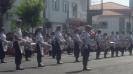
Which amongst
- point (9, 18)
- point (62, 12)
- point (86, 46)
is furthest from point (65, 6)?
point (86, 46)

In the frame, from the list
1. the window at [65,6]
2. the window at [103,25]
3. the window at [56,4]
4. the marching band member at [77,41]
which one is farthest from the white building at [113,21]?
the marching band member at [77,41]

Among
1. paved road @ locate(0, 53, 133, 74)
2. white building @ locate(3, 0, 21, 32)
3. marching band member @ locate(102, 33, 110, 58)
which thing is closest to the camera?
paved road @ locate(0, 53, 133, 74)

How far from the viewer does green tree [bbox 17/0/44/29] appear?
39.8 metres

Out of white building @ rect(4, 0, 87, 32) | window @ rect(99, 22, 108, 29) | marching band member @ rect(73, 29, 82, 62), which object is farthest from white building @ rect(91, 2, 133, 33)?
marching band member @ rect(73, 29, 82, 62)

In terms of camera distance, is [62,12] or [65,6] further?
[65,6]

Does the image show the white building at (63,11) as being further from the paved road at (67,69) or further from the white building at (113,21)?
the paved road at (67,69)

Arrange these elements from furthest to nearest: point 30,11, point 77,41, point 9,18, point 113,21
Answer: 1. point 113,21
2. point 9,18
3. point 30,11
4. point 77,41

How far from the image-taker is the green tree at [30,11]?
39831 millimetres

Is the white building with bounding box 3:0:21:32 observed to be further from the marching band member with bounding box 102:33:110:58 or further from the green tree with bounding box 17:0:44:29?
the marching band member with bounding box 102:33:110:58

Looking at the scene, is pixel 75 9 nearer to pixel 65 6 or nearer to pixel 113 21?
pixel 65 6

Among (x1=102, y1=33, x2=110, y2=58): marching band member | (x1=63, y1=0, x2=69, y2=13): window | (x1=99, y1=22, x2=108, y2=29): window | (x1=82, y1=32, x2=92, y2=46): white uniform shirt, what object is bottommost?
(x1=99, y1=22, x2=108, y2=29): window

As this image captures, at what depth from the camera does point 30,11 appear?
39.9 metres

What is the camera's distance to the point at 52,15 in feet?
168

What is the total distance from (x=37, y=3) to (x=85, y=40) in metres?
20.4
